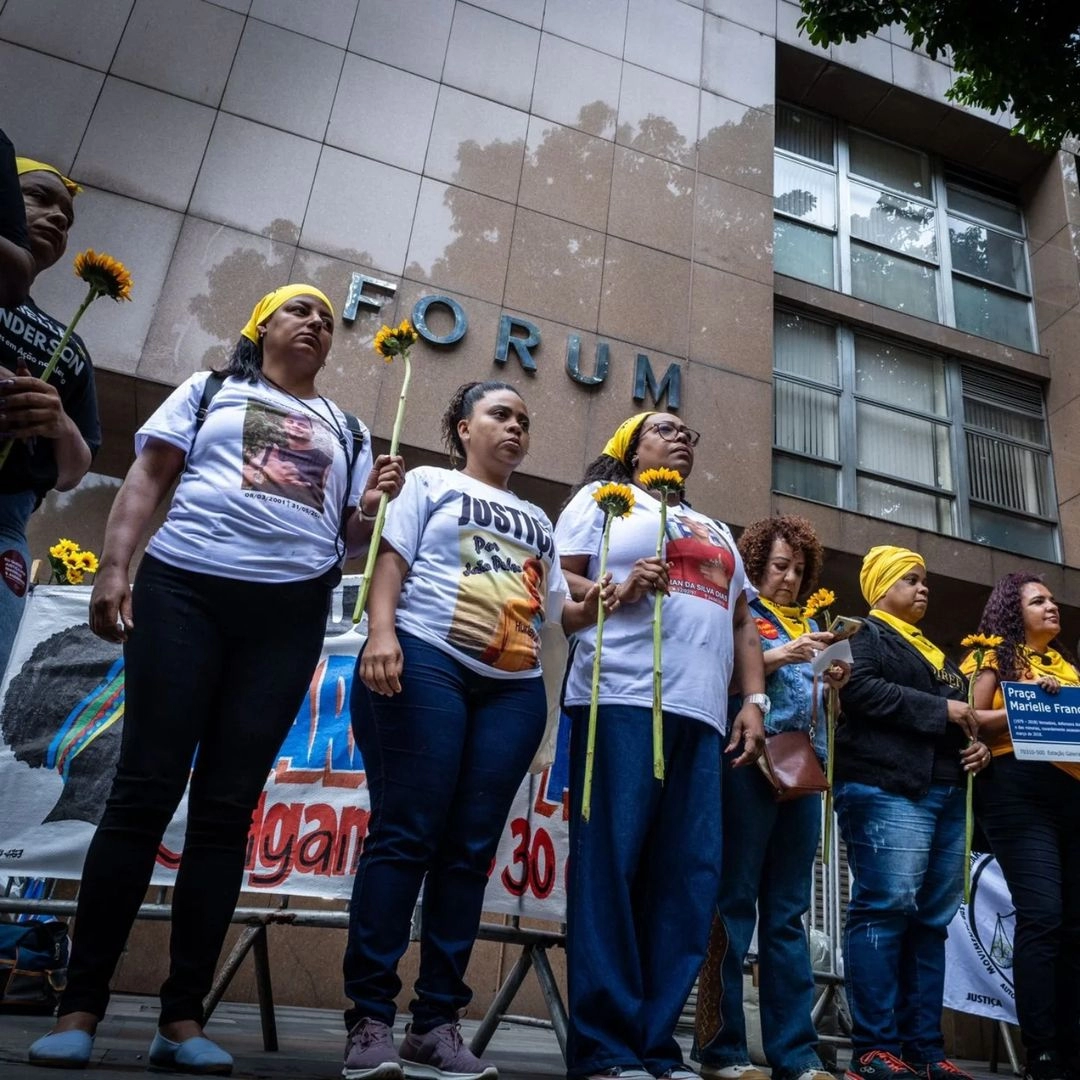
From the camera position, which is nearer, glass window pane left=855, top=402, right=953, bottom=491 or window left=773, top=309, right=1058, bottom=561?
window left=773, top=309, right=1058, bottom=561

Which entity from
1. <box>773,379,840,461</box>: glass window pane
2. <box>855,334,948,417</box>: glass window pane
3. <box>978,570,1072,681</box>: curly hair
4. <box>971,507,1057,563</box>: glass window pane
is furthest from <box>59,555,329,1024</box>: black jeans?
<box>971,507,1057,563</box>: glass window pane

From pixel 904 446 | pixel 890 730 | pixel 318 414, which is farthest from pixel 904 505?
pixel 318 414

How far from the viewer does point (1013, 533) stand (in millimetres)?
9812

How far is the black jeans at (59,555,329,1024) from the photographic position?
2.19 meters

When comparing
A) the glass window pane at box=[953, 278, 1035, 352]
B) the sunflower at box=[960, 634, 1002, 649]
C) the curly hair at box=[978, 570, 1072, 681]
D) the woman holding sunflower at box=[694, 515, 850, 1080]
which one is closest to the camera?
the woman holding sunflower at box=[694, 515, 850, 1080]

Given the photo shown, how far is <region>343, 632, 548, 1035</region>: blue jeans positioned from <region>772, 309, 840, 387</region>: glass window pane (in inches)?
308

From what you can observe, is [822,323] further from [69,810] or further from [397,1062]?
[397,1062]

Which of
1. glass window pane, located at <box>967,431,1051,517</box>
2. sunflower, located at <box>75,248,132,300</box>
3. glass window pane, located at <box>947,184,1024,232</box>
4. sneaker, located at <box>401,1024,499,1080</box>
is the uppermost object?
glass window pane, located at <box>947,184,1024,232</box>

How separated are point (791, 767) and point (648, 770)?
61 cm

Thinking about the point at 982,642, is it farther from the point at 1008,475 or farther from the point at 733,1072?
the point at 1008,475

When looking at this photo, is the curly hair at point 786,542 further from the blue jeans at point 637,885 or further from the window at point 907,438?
the window at point 907,438

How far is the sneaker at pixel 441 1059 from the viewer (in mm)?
2123

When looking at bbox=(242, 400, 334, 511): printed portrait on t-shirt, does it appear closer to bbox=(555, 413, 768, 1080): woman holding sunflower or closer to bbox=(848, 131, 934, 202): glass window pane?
bbox=(555, 413, 768, 1080): woman holding sunflower

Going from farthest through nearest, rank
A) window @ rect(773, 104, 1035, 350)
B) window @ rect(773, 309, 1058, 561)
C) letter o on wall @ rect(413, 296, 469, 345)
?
window @ rect(773, 104, 1035, 350), window @ rect(773, 309, 1058, 561), letter o on wall @ rect(413, 296, 469, 345)
